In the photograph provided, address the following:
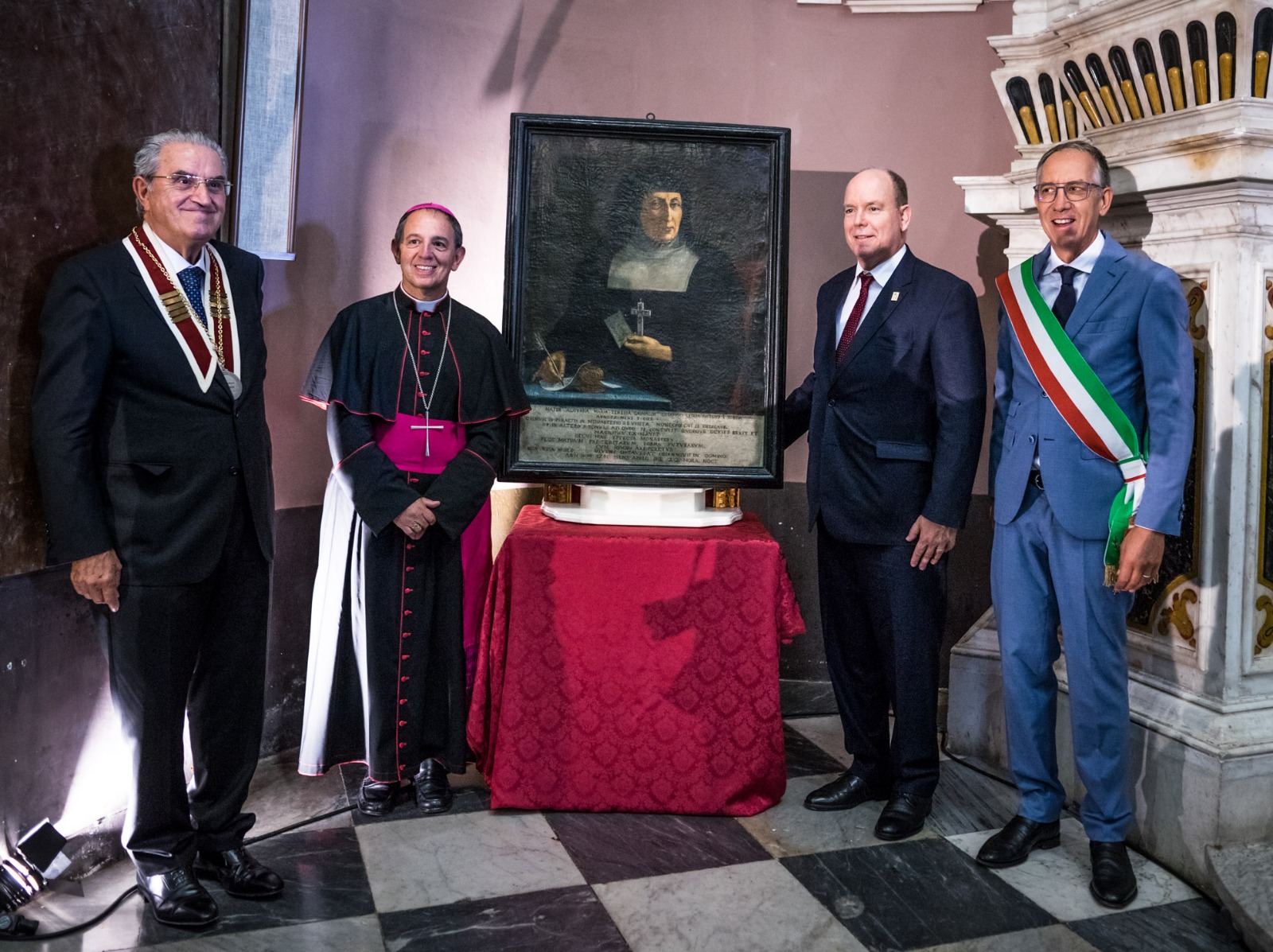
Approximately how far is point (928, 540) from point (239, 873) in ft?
6.66

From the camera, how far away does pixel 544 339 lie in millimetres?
3498

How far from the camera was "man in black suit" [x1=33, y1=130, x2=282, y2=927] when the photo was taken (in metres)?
2.44

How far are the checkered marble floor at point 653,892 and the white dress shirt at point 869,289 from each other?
1.49 m

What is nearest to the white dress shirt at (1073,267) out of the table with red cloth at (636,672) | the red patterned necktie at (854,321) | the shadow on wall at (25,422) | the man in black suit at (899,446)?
the man in black suit at (899,446)

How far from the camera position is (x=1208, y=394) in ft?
9.80

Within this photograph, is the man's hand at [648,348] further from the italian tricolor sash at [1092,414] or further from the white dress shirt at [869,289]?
the italian tricolor sash at [1092,414]

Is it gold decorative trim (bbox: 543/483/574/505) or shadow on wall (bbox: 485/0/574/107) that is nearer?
gold decorative trim (bbox: 543/483/574/505)

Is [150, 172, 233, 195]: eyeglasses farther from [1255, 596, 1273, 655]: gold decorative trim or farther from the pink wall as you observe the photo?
[1255, 596, 1273, 655]: gold decorative trim

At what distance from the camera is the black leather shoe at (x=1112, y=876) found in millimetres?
2744

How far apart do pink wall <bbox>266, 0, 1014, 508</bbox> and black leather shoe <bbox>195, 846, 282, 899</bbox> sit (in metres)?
1.36

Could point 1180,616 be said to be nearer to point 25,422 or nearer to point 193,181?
point 193,181

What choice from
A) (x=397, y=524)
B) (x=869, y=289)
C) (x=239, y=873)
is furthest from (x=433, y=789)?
(x=869, y=289)

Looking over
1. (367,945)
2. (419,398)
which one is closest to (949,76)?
(419,398)

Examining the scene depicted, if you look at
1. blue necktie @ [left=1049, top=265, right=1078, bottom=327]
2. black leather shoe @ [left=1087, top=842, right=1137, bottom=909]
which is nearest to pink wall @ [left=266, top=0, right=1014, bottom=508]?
blue necktie @ [left=1049, top=265, right=1078, bottom=327]
